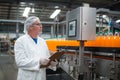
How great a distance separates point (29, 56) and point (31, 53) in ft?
0.12

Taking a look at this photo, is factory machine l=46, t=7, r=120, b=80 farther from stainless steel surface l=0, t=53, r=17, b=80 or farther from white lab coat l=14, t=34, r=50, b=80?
stainless steel surface l=0, t=53, r=17, b=80

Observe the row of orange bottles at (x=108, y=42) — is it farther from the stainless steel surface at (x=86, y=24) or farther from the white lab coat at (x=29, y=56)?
the white lab coat at (x=29, y=56)

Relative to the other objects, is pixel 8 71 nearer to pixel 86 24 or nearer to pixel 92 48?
pixel 92 48

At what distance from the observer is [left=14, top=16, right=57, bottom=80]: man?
67.7 inches

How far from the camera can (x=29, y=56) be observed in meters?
1.79

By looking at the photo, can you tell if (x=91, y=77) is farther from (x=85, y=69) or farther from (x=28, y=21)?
(x=28, y=21)

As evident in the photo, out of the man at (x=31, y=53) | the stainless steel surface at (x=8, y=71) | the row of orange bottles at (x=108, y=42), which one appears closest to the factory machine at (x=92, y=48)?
the row of orange bottles at (x=108, y=42)

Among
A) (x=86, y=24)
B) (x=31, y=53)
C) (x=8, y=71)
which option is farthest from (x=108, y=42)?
(x=8, y=71)

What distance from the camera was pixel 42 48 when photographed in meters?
1.90

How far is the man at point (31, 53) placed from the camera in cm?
172

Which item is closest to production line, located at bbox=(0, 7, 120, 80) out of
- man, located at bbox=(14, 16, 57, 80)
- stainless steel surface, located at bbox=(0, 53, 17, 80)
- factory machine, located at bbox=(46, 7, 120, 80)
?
factory machine, located at bbox=(46, 7, 120, 80)

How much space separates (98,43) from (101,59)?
188mm

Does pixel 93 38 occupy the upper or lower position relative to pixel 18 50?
upper

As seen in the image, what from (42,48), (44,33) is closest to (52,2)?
(42,48)
